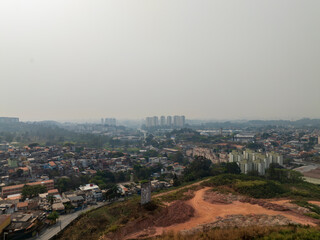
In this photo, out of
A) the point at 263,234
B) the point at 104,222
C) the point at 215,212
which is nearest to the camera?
the point at 263,234

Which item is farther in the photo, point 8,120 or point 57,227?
point 8,120

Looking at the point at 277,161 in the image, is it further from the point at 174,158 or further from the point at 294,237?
the point at 294,237

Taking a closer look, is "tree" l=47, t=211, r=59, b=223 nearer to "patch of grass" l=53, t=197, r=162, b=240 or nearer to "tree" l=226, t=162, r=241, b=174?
"patch of grass" l=53, t=197, r=162, b=240

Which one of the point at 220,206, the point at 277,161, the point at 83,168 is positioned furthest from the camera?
the point at 83,168

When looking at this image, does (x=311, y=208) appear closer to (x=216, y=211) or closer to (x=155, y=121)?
(x=216, y=211)

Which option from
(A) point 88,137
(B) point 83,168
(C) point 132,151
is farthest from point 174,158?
(A) point 88,137

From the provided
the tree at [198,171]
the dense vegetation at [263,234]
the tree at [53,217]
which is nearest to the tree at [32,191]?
the tree at [53,217]

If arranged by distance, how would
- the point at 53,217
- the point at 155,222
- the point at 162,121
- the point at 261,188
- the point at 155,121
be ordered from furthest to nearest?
the point at 162,121, the point at 155,121, the point at 261,188, the point at 53,217, the point at 155,222

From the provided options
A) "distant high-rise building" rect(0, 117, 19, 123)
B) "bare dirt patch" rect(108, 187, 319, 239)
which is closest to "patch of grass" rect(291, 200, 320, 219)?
"bare dirt patch" rect(108, 187, 319, 239)

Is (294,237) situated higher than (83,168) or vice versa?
(294,237)

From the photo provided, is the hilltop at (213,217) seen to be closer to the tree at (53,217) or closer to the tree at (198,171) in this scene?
the tree at (53,217)

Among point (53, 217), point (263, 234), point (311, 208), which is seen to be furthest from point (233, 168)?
point (53, 217)
